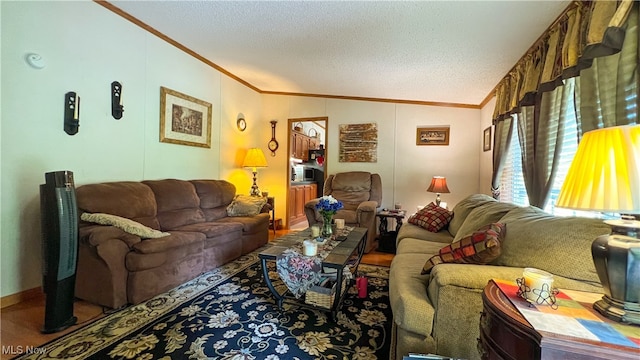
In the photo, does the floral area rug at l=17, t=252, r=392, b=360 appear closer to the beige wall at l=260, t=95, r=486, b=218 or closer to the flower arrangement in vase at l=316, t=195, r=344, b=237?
the flower arrangement in vase at l=316, t=195, r=344, b=237

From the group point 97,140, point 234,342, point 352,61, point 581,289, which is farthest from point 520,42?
point 97,140

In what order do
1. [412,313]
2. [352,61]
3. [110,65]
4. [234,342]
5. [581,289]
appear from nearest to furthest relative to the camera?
1. [581,289]
2. [412,313]
3. [234,342]
4. [110,65]
5. [352,61]

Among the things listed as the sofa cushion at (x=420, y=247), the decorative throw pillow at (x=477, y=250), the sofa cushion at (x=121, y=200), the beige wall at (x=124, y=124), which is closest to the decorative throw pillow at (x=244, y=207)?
the beige wall at (x=124, y=124)

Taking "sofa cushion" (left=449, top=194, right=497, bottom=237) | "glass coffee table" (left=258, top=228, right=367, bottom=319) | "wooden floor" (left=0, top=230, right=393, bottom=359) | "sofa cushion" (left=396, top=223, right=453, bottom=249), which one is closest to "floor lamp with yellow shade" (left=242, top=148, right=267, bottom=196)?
"glass coffee table" (left=258, top=228, right=367, bottom=319)

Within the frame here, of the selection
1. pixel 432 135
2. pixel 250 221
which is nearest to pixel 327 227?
pixel 250 221

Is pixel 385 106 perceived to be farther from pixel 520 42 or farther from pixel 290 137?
pixel 520 42

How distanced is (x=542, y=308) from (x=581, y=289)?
0.39 metres

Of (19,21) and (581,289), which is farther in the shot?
(19,21)

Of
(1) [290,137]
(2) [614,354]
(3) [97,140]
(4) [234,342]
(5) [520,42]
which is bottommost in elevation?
(4) [234,342]

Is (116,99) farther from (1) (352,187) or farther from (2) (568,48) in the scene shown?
(2) (568,48)

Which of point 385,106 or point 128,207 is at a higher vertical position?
point 385,106

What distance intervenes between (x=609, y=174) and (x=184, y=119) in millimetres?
4031

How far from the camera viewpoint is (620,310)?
0.87 meters

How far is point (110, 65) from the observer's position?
8.98 ft
